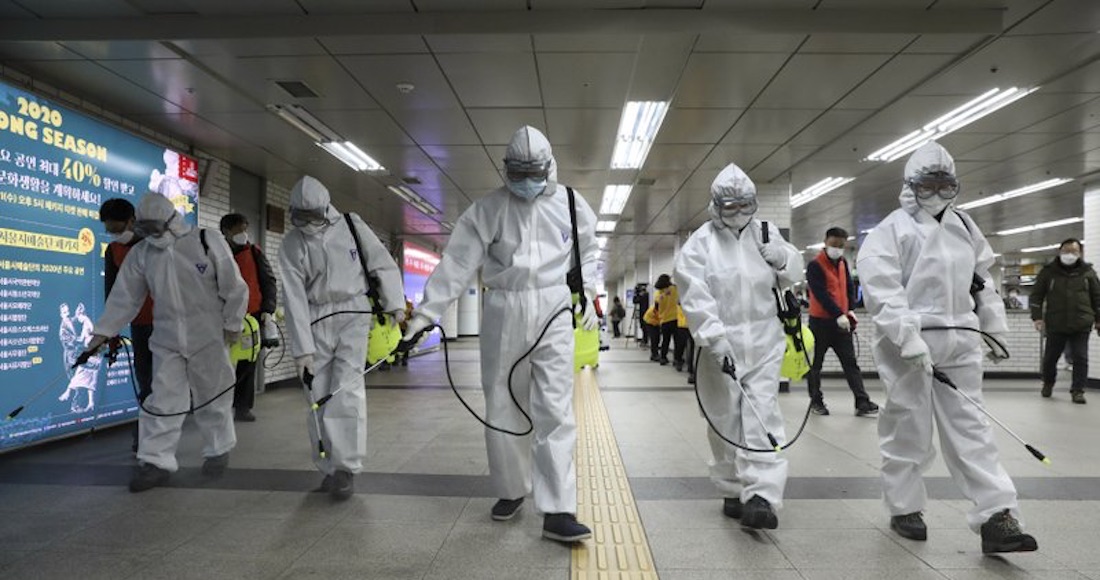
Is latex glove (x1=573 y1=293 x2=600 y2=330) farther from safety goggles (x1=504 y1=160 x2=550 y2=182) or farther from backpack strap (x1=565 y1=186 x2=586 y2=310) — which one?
safety goggles (x1=504 y1=160 x2=550 y2=182)

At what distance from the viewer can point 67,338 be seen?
4.93 metres

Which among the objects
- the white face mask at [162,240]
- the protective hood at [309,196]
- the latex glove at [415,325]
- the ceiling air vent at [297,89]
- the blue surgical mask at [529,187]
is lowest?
the latex glove at [415,325]

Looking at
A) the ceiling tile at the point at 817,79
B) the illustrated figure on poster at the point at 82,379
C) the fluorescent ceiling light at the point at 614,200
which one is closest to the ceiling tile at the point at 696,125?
the ceiling tile at the point at 817,79

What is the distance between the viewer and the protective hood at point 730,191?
3059 millimetres

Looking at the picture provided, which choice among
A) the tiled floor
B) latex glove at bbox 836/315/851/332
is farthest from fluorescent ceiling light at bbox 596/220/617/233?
the tiled floor

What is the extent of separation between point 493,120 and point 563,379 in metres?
4.42

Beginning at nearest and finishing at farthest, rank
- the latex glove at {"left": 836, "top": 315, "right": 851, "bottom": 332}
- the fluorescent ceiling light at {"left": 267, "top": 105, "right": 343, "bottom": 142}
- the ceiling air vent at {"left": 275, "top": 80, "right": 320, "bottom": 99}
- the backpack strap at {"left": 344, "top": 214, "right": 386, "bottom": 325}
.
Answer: the backpack strap at {"left": 344, "top": 214, "right": 386, "bottom": 325} < the ceiling air vent at {"left": 275, "top": 80, "right": 320, "bottom": 99} < the latex glove at {"left": 836, "top": 315, "right": 851, "bottom": 332} < the fluorescent ceiling light at {"left": 267, "top": 105, "right": 343, "bottom": 142}

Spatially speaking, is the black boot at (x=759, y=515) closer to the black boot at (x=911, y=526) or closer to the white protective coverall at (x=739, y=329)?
the white protective coverall at (x=739, y=329)

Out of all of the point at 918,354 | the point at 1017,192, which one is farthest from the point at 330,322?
the point at 1017,192

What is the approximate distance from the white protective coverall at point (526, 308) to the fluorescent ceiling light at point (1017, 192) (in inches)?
413

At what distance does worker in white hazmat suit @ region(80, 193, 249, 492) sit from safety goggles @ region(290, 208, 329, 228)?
0.64 metres

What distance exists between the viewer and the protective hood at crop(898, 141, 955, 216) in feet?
9.46

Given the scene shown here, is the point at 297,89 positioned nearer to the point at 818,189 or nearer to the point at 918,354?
the point at 918,354

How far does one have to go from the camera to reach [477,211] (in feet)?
9.87
